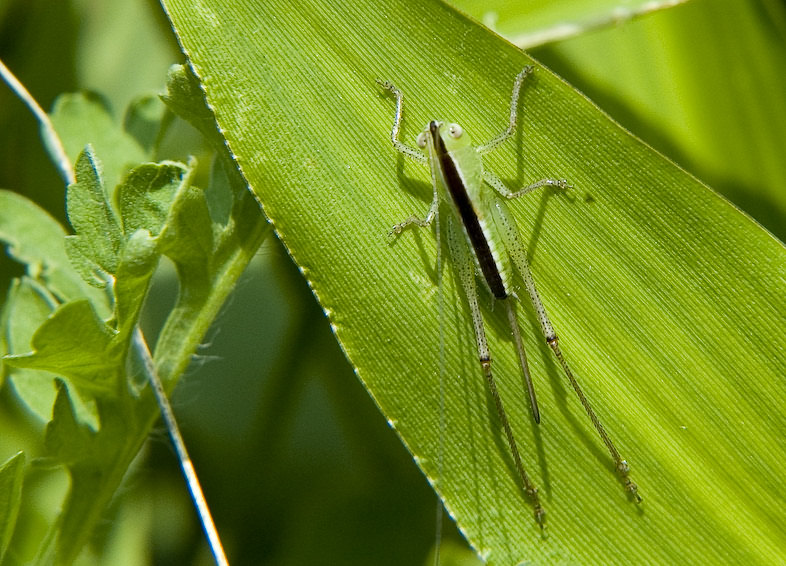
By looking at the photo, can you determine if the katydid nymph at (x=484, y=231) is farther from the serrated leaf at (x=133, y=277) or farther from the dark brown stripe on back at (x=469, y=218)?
the serrated leaf at (x=133, y=277)

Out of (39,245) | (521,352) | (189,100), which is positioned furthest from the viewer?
(39,245)

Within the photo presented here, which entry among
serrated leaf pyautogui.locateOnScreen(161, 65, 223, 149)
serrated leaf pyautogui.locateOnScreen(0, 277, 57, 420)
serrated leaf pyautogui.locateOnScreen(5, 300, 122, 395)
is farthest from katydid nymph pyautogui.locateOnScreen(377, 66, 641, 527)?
serrated leaf pyautogui.locateOnScreen(0, 277, 57, 420)

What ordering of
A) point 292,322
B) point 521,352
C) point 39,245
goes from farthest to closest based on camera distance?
point 292,322
point 39,245
point 521,352

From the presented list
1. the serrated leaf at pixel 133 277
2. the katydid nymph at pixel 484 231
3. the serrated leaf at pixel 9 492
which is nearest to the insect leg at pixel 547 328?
the katydid nymph at pixel 484 231

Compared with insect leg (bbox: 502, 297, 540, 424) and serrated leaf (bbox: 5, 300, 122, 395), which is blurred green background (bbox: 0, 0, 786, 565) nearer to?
serrated leaf (bbox: 5, 300, 122, 395)

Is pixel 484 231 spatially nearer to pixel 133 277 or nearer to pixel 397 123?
pixel 397 123

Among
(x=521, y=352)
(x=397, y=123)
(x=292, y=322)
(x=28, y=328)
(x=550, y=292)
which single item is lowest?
(x=292, y=322)

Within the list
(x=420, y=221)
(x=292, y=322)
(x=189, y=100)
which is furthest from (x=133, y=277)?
(x=292, y=322)

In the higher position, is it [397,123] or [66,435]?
[397,123]
